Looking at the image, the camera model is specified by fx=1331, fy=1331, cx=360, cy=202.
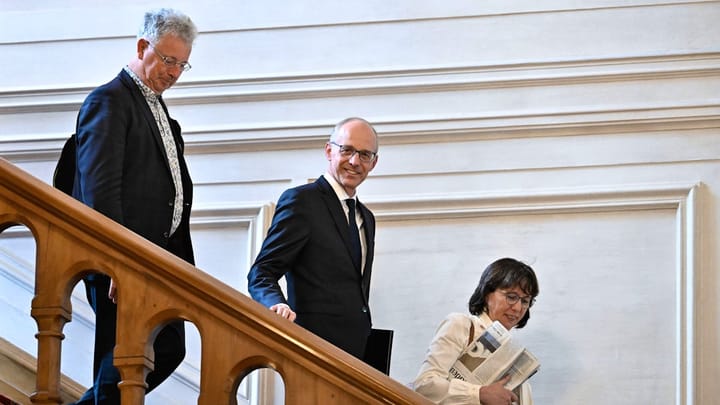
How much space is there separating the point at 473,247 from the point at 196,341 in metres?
1.13

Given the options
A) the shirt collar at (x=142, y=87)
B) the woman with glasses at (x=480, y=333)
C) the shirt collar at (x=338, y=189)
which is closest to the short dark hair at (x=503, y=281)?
the woman with glasses at (x=480, y=333)

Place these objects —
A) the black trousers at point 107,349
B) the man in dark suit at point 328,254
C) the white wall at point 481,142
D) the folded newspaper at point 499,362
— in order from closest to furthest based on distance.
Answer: the black trousers at point 107,349 → the man in dark suit at point 328,254 → the folded newspaper at point 499,362 → the white wall at point 481,142

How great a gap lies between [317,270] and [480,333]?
0.59 metres

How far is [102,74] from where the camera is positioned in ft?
18.4

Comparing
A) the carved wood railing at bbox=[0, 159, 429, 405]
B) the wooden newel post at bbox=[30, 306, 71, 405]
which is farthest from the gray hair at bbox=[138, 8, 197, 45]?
the wooden newel post at bbox=[30, 306, 71, 405]

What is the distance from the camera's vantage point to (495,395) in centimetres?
404

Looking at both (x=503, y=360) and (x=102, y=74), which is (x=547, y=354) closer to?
(x=503, y=360)

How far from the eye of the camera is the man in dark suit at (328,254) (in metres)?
4.02

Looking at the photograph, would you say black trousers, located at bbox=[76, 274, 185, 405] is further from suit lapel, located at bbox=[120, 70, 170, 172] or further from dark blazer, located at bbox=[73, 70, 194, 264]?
suit lapel, located at bbox=[120, 70, 170, 172]

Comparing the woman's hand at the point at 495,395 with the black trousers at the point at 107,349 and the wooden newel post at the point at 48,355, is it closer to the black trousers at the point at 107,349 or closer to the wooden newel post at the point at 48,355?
the black trousers at the point at 107,349

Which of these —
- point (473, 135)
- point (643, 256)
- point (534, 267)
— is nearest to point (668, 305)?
point (643, 256)

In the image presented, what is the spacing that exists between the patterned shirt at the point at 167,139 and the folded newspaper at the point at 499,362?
1.02 m

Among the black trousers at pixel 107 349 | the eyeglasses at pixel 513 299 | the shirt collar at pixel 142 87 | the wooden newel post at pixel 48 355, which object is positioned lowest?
the wooden newel post at pixel 48 355

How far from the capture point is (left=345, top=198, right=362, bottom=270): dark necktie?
4.19 m
